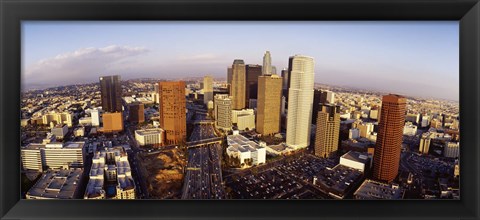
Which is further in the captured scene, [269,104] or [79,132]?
[269,104]

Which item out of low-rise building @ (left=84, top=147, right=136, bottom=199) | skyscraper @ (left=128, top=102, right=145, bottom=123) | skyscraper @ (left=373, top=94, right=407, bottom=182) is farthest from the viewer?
skyscraper @ (left=128, top=102, right=145, bottom=123)

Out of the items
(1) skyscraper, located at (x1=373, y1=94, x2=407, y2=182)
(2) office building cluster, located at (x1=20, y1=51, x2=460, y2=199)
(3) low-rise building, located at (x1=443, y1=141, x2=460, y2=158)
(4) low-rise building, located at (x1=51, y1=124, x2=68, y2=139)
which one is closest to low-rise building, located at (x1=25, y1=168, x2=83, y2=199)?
(2) office building cluster, located at (x1=20, y1=51, x2=460, y2=199)

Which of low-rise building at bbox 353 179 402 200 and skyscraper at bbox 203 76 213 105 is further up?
skyscraper at bbox 203 76 213 105

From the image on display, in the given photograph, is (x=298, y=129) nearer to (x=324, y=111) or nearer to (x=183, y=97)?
(x=324, y=111)

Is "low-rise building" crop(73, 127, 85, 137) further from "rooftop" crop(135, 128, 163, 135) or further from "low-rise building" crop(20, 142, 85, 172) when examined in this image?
"rooftop" crop(135, 128, 163, 135)

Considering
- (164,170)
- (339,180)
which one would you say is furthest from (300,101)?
(164,170)

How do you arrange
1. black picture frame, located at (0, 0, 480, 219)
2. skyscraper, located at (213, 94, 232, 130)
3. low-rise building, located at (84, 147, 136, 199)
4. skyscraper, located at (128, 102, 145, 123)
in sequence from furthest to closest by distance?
1. skyscraper, located at (213, 94, 232, 130)
2. skyscraper, located at (128, 102, 145, 123)
3. low-rise building, located at (84, 147, 136, 199)
4. black picture frame, located at (0, 0, 480, 219)

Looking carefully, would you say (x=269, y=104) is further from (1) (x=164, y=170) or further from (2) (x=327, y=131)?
(1) (x=164, y=170)
